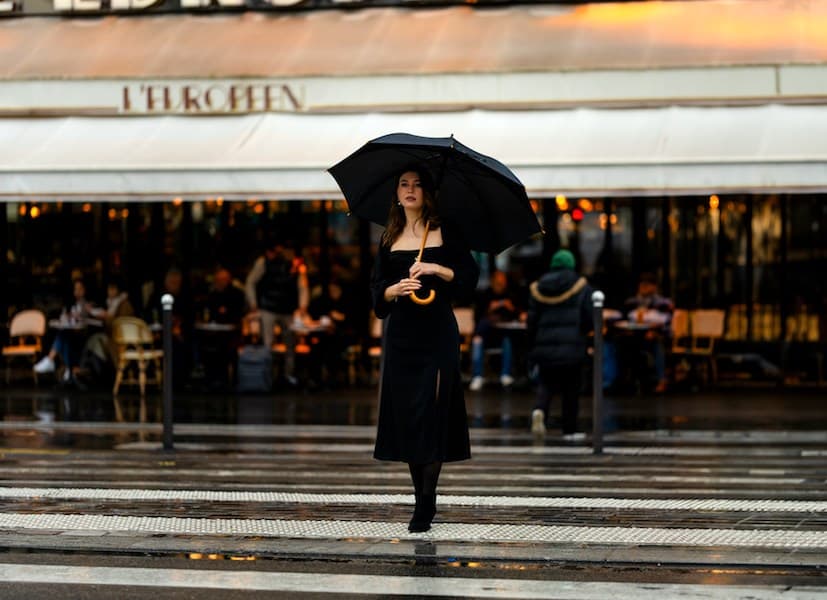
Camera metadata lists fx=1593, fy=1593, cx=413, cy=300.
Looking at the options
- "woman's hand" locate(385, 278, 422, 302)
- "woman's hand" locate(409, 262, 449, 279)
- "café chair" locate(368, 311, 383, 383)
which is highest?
"woman's hand" locate(409, 262, 449, 279)

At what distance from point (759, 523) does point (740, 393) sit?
10.3m

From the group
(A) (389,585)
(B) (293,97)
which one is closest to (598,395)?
(A) (389,585)

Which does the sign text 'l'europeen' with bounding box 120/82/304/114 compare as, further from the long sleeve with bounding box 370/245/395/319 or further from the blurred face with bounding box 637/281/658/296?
the long sleeve with bounding box 370/245/395/319

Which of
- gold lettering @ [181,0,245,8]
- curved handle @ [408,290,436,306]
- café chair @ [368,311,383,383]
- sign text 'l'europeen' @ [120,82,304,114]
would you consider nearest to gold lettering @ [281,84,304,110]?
sign text 'l'europeen' @ [120,82,304,114]

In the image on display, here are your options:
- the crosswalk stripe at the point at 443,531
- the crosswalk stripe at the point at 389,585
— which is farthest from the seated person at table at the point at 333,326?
the crosswalk stripe at the point at 389,585

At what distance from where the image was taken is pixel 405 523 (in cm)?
900

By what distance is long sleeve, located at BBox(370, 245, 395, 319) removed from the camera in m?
8.59

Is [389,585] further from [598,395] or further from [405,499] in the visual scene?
[598,395]

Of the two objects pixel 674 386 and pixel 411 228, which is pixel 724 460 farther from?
pixel 674 386

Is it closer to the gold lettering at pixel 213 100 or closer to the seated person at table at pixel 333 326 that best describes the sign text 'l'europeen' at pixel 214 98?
the gold lettering at pixel 213 100

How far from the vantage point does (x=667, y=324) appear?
1948 cm

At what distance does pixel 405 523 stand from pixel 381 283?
4.64ft

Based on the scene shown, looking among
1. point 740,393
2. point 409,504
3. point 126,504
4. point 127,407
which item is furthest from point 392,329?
point 740,393

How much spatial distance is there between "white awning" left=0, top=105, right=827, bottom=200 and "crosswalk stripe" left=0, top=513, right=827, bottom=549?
7.95 m
